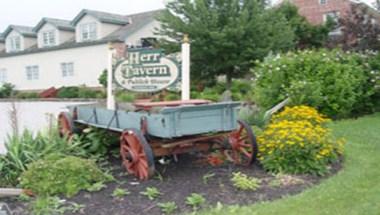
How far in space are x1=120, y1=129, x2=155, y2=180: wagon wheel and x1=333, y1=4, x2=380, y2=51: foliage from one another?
10147mm

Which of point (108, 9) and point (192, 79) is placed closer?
point (192, 79)

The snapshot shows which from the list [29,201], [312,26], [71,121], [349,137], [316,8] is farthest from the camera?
[316,8]

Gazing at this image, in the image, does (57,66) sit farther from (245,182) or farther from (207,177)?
(245,182)

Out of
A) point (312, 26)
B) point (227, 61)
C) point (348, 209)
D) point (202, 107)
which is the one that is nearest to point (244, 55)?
point (227, 61)

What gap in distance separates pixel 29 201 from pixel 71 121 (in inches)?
99.8

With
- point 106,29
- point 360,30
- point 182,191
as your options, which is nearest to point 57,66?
point 106,29

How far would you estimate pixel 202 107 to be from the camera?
525 centimetres

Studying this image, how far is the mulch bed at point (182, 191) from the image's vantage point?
174 inches

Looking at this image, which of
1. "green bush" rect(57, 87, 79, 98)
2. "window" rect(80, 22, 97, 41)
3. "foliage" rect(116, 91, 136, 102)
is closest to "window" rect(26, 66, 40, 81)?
"window" rect(80, 22, 97, 41)

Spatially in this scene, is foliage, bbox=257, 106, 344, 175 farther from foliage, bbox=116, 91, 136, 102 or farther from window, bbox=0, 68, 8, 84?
window, bbox=0, 68, 8, 84

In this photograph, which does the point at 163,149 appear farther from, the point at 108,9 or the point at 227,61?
the point at 108,9

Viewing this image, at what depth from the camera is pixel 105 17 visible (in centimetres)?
2806

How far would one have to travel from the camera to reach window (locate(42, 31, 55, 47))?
30617mm

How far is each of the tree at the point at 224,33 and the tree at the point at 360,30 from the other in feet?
11.2
